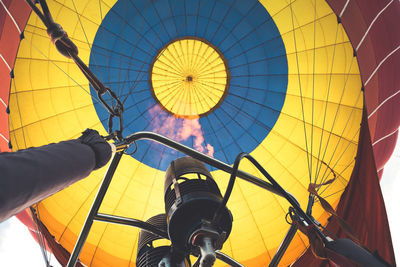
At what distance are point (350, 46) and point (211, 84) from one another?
196 cm

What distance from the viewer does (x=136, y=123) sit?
3959 millimetres

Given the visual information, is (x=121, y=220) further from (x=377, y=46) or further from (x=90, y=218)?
(x=377, y=46)

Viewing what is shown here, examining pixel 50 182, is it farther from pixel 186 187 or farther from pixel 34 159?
pixel 186 187

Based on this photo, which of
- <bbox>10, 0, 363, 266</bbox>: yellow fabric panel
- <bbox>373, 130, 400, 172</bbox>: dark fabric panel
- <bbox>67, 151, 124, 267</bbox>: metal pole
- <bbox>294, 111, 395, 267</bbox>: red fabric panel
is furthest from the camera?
<bbox>373, 130, 400, 172</bbox>: dark fabric panel

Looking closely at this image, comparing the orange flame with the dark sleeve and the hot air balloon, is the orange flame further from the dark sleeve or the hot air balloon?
the dark sleeve

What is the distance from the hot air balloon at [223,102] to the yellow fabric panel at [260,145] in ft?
0.05

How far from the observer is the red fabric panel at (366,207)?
9.14ft

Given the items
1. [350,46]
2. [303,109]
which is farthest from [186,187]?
[350,46]

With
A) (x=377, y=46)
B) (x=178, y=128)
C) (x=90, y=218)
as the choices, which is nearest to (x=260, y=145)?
(x=178, y=128)

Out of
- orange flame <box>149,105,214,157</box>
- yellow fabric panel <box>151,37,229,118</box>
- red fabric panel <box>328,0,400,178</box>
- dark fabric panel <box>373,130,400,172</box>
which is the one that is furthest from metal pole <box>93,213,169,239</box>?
dark fabric panel <box>373,130,400,172</box>

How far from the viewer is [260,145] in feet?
13.0

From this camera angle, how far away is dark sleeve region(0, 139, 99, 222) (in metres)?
0.67

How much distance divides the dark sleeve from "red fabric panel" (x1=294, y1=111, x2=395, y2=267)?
315cm

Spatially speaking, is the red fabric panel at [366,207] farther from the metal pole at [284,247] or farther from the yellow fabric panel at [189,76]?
the yellow fabric panel at [189,76]
